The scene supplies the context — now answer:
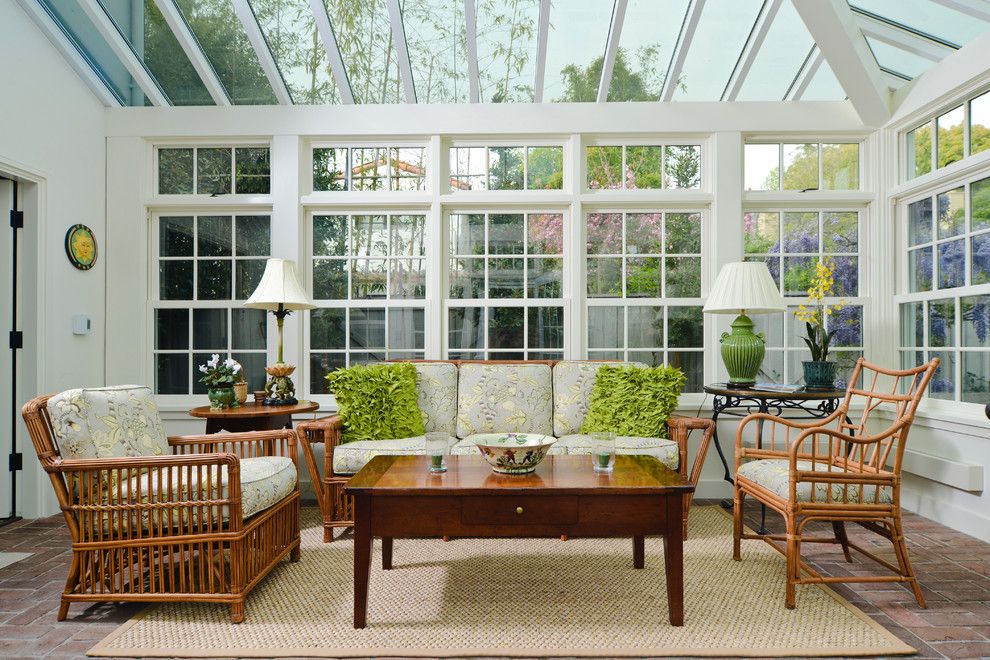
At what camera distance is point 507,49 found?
414 centimetres

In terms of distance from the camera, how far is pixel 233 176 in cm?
459

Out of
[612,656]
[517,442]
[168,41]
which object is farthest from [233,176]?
[612,656]

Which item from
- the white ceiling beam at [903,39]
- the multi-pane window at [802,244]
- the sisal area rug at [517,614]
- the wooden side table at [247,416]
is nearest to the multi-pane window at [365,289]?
the wooden side table at [247,416]

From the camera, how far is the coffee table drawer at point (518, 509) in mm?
2301

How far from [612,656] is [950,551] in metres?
2.21

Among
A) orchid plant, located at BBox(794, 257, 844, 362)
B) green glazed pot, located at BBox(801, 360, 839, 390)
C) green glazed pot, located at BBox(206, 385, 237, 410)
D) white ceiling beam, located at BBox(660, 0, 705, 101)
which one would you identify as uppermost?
white ceiling beam, located at BBox(660, 0, 705, 101)

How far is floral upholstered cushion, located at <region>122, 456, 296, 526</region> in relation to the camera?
2.40 meters

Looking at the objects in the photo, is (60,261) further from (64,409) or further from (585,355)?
(585,355)

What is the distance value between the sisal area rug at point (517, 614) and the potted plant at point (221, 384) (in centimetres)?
114

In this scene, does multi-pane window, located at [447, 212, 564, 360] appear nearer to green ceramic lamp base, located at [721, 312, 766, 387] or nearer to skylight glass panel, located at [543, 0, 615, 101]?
skylight glass panel, located at [543, 0, 615, 101]

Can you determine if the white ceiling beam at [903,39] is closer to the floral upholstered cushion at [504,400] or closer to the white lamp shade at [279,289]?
the floral upholstered cushion at [504,400]

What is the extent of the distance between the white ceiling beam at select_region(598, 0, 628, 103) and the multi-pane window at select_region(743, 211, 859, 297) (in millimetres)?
1373

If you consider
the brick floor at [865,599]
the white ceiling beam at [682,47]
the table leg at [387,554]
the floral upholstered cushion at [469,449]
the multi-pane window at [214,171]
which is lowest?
the brick floor at [865,599]

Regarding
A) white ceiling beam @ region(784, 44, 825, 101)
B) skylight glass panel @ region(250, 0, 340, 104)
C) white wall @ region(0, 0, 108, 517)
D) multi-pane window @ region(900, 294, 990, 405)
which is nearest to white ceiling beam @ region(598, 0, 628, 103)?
white ceiling beam @ region(784, 44, 825, 101)
